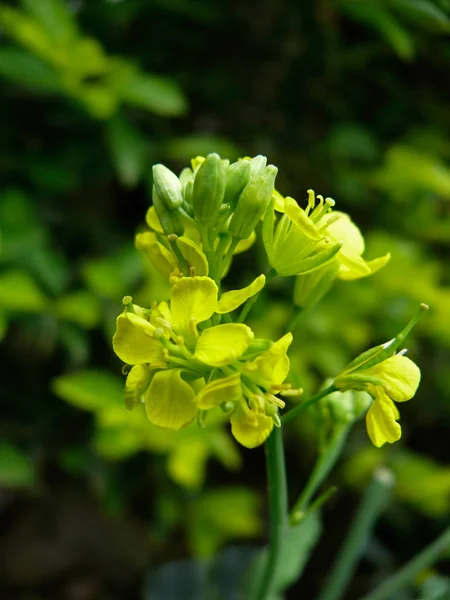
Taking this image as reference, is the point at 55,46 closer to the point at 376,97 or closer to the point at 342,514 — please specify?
the point at 376,97

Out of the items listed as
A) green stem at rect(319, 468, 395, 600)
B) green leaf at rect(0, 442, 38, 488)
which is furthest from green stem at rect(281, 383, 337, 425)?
green leaf at rect(0, 442, 38, 488)

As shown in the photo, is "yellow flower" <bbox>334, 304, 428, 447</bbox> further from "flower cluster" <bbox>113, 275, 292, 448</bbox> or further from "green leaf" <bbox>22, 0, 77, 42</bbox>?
"green leaf" <bbox>22, 0, 77, 42</bbox>

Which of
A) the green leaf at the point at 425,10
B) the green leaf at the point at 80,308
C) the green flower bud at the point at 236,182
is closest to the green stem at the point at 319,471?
the green flower bud at the point at 236,182

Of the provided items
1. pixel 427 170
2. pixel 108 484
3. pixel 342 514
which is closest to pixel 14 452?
pixel 108 484

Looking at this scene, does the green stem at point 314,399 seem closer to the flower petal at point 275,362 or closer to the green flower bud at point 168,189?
the flower petal at point 275,362

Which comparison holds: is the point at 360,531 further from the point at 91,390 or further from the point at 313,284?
the point at 91,390
